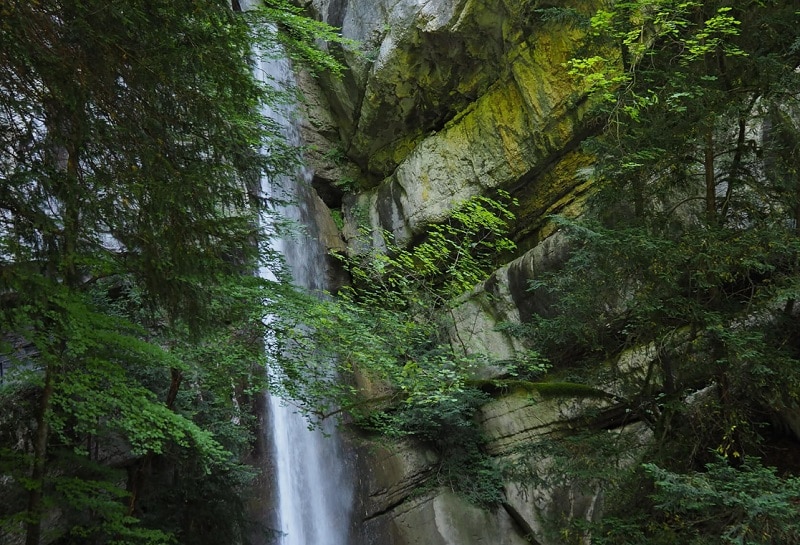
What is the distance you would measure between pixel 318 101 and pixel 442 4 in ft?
15.6

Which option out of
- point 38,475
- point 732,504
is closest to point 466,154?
point 732,504

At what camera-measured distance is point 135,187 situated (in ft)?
13.7

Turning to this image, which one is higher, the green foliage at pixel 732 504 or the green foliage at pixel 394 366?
the green foliage at pixel 394 366

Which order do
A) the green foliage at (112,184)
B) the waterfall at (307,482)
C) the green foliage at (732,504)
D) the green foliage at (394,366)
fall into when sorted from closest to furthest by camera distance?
1. the green foliage at (732,504)
2. the green foliage at (112,184)
3. the green foliage at (394,366)
4. the waterfall at (307,482)

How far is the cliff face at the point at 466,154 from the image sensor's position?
9.42 metres

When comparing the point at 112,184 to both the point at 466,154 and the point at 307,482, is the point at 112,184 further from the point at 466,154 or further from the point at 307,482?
the point at 466,154

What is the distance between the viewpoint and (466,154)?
1159 centimetres

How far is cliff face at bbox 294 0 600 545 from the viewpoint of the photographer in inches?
371

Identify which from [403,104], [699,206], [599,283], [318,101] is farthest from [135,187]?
[318,101]

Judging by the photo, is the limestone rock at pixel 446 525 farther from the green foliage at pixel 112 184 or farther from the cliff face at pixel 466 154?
the green foliage at pixel 112 184

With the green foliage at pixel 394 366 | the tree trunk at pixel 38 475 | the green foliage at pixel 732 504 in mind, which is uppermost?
the green foliage at pixel 394 366

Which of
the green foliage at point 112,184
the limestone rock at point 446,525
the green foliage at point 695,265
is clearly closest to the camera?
the green foliage at point 112,184

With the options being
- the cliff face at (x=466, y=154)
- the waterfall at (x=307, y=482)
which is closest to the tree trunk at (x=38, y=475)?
the cliff face at (x=466, y=154)

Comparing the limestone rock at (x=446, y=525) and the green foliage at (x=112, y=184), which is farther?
the limestone rock at (x=446, y=525)
